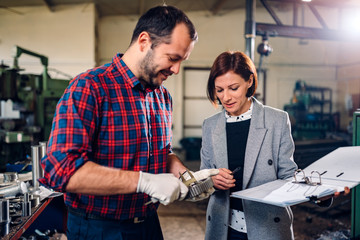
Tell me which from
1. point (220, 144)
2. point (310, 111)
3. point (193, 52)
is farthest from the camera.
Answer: point (310, 111)

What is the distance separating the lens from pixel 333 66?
331 inches

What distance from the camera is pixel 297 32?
4.04 m

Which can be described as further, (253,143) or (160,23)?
(253,143)

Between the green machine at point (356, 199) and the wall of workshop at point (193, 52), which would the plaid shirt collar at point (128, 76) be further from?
the wall of workshop at point (193, 52)

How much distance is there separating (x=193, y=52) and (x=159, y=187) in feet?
23.5

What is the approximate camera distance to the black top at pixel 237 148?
1.55 meters

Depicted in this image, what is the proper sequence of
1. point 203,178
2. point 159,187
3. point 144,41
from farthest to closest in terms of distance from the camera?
point 203,178 < point 144,41 < point 159,187

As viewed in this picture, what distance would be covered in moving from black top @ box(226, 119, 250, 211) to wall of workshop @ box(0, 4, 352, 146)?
5826 mm

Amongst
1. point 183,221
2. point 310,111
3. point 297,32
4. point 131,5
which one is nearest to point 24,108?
point 183,221

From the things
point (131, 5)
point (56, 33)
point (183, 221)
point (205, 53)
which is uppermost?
point (131, 5)

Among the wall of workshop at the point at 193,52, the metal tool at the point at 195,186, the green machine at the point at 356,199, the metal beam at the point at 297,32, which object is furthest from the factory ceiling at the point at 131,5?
the metal tool at the point at 195,186

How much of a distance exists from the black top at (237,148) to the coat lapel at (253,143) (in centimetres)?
4

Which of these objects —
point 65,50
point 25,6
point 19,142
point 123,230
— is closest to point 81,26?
point 65,50

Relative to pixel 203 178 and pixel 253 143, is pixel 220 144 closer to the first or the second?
pixel 253 143
